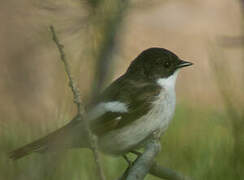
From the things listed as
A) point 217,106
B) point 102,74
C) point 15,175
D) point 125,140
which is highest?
point 102,74

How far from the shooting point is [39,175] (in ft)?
5.61

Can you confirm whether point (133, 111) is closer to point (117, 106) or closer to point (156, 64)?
point (117, 106)

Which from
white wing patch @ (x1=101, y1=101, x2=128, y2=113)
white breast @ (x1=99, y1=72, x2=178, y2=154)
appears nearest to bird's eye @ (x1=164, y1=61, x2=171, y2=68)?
white breast @ (x1=99, y1=72, x2=178, y2=154)

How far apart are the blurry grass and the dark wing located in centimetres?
22

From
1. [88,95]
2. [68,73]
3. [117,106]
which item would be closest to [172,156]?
[117,106]

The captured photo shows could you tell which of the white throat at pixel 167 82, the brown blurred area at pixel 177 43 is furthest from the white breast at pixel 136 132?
the brown blurred area at pixel 177 43

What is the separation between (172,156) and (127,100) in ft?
1.96

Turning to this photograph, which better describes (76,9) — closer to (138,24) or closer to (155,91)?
(155,91)

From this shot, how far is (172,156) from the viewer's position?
330cm

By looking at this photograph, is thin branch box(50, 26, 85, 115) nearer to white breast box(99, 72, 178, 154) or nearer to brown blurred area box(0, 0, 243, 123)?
white breast box(99, 72, 178, 154)

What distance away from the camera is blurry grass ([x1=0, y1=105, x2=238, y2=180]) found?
5.95 ft

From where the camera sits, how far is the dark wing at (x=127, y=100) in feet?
11.9

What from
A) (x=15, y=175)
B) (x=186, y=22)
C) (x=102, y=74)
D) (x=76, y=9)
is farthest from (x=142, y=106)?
(x=186, y=22)

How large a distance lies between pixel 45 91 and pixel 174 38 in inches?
107
